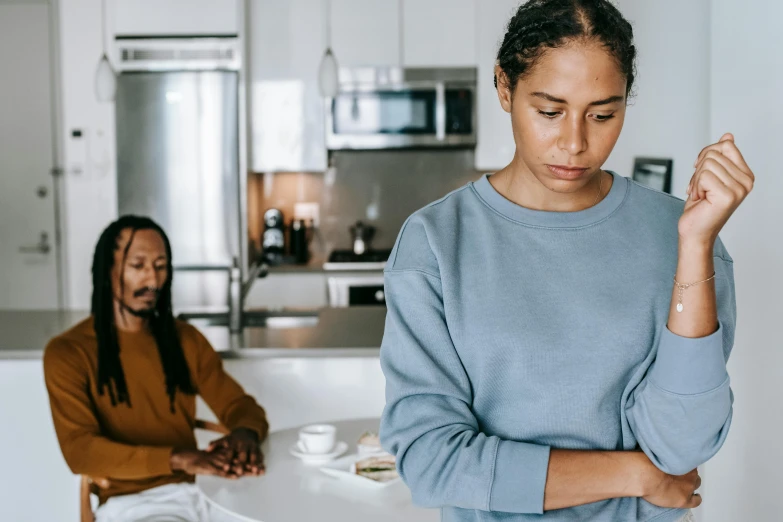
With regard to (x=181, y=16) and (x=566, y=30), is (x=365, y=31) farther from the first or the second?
(x=566, y=30)

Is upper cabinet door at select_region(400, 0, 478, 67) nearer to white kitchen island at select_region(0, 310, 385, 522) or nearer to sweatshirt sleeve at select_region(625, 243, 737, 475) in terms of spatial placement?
white kitchen island at select_region(0, 310, 385, 522)

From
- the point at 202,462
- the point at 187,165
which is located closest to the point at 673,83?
the point at 202,462

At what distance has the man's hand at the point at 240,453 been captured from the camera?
2033 mm

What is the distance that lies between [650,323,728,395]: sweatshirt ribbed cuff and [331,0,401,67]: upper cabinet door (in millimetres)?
3827

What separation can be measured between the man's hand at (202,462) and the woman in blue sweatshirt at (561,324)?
3.38 feet

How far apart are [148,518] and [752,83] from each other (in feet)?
5.60

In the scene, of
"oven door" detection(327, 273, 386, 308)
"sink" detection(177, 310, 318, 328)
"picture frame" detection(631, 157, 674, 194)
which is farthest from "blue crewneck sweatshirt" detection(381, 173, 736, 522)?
"oven door" detection(327, 273, 386, 308)

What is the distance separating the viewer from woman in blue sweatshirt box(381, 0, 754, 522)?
39.9 inches

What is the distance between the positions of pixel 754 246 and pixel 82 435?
5.30ft

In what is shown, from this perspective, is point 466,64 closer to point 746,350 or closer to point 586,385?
point 746,350

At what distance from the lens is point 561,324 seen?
1.05 metres

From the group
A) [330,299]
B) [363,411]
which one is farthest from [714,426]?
[330,299]

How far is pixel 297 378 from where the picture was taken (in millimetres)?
3109

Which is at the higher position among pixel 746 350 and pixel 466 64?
pixel 466 64
